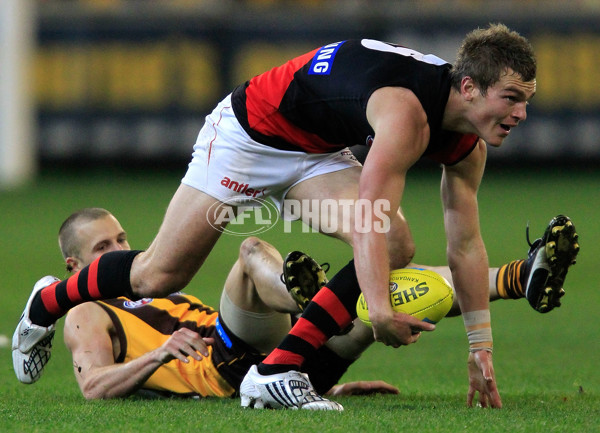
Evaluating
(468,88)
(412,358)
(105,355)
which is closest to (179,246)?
(105,355)

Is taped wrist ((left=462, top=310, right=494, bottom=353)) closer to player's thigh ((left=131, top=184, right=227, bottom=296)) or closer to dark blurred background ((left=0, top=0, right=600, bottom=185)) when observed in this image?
player's thigh ((left=131, top=184, right=227, bottom=296))

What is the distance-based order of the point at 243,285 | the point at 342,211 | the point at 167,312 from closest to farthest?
the point at 342,211 → the point at 243,285 → the point at 167,312

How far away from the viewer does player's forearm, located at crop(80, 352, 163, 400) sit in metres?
4.22

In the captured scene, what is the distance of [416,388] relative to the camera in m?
4.82

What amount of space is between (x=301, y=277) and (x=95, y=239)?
3.95 ft

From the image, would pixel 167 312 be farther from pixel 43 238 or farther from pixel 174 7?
pixel 174 7

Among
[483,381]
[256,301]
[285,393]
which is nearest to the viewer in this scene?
[285,393]

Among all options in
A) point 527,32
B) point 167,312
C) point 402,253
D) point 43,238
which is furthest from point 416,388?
point 527,32

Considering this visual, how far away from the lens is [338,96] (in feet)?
13.4

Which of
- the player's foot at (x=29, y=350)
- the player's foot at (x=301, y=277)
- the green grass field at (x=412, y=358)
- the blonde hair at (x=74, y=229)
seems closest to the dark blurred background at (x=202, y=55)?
the green grass field at (x=412, y=358)

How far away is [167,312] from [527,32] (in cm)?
1172

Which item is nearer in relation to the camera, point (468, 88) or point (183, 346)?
point (468, 88)

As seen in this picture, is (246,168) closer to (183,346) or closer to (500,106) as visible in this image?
(183,346)

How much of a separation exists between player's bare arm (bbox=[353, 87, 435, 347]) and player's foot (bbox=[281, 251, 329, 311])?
47 cm
